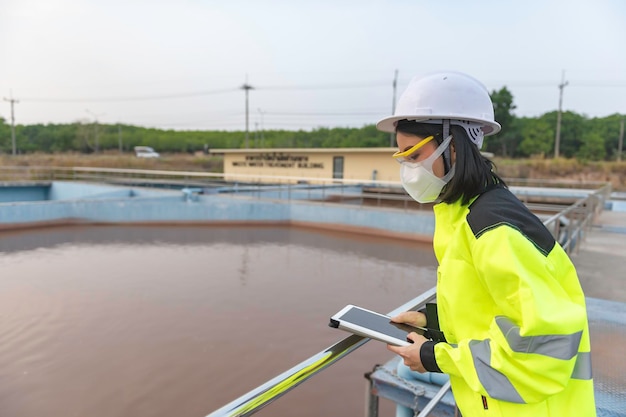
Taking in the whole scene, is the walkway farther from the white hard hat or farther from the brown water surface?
the white hard hat

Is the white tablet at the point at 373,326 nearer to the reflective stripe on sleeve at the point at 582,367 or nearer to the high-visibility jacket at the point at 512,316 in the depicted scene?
the high-visibility jacket at the point at 512,316

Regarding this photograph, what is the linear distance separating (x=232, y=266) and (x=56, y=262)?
3531 mm

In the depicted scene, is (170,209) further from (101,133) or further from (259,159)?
(101,133)

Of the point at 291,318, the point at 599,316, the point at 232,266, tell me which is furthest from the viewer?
the point at 232,266

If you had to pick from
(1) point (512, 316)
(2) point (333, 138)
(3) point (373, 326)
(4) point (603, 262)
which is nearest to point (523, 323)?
(1) point (512, 316)

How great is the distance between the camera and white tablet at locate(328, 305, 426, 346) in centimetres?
125

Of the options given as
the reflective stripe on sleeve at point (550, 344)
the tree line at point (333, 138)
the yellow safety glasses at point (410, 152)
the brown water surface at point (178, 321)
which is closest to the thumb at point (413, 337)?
the reflective stripe on sleeve at point (550, 344)

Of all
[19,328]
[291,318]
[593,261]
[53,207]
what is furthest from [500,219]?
[53,207]

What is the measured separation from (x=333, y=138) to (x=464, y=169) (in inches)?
2280

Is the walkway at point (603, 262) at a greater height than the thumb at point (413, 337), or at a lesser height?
lesser

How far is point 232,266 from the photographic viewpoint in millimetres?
8344

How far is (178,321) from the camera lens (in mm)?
5527

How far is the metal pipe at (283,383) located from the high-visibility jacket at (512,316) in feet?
0.92

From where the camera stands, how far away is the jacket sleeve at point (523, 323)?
89cm
